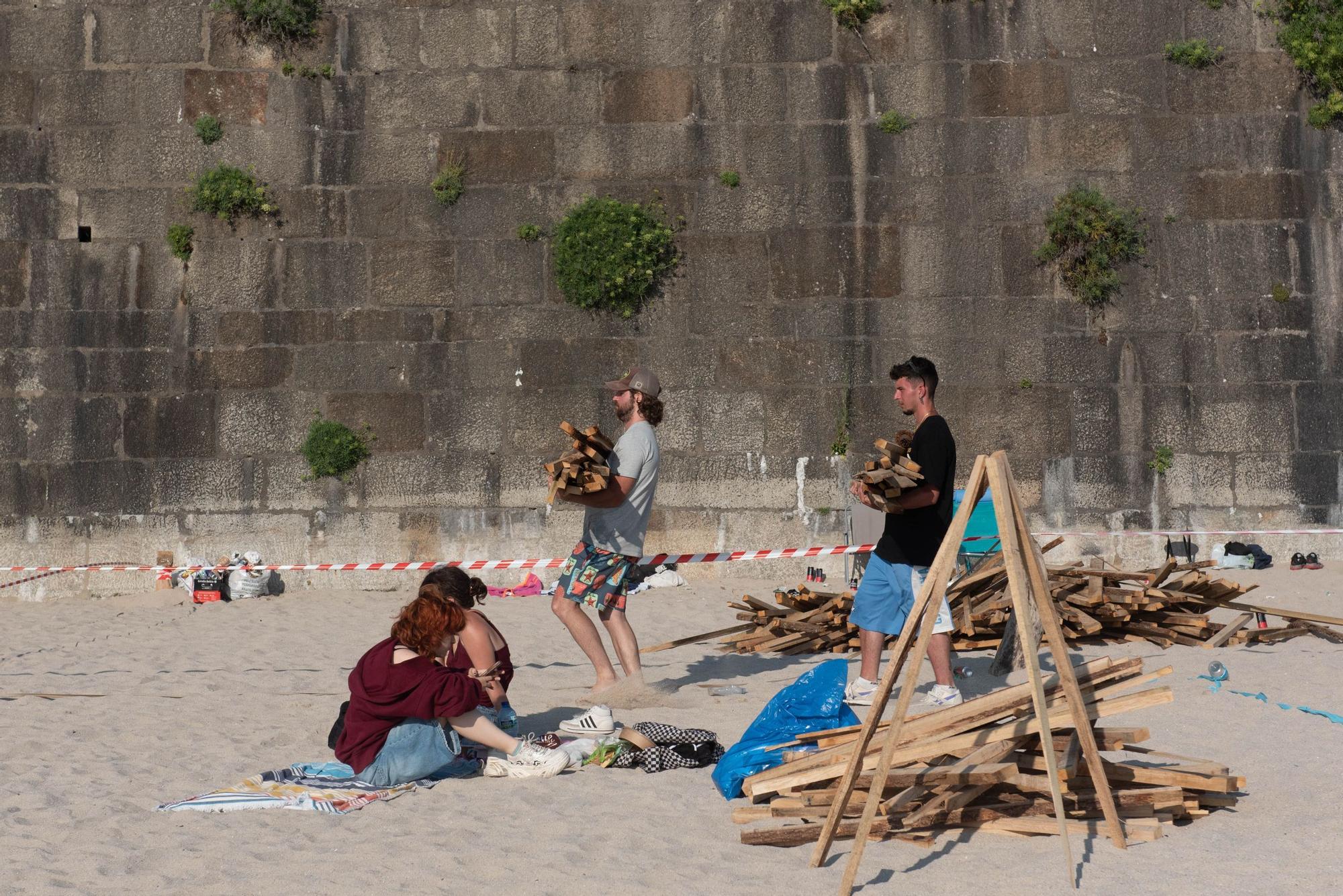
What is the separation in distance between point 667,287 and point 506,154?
1813 mm

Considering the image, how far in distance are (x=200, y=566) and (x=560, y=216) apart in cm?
429

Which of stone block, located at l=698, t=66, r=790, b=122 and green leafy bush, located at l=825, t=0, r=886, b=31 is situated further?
stone block, located at l=698, t=66, r=790, b=122

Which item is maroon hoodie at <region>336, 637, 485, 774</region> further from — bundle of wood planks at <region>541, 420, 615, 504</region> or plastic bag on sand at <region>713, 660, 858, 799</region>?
bundle of wood planks at <region>541, 420, 615, 504</region>

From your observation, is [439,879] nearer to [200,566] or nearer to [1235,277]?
[200,566]

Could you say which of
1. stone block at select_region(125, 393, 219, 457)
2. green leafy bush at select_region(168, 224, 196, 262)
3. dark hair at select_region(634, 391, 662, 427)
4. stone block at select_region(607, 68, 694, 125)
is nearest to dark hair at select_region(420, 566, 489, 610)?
dark hair at select_region(634, 391, 662, 427)

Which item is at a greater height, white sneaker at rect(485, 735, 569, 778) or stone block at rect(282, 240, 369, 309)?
stone block at rect(282, 240, 369, 309)

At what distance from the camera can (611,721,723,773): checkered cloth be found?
5.55m

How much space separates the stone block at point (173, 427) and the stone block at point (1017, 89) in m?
7.02

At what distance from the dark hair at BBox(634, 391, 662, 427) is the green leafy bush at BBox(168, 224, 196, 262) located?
19.8ft

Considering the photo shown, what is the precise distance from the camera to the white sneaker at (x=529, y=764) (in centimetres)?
541

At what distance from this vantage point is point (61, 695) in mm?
7207

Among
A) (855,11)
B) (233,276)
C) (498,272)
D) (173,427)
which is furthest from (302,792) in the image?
(855,11)

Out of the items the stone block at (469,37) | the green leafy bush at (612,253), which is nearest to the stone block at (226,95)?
the stone block at (469,37)

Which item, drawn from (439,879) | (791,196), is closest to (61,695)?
(439,879)
